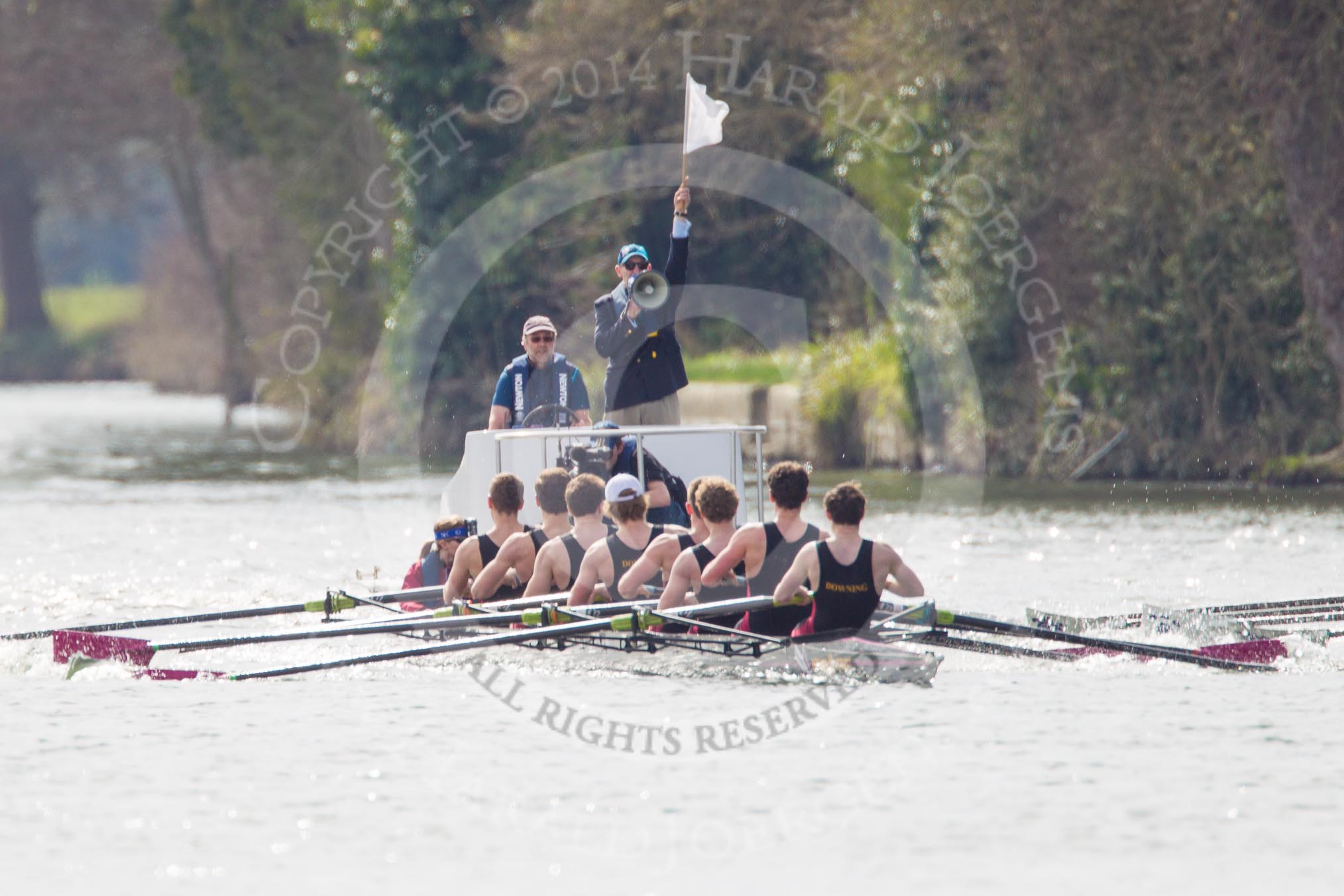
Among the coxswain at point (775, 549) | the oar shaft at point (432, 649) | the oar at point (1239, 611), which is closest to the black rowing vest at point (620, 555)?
the coxswain at point (775, 549)

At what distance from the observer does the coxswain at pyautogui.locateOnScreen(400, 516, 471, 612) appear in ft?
47.2

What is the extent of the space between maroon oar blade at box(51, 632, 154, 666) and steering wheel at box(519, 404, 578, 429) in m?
3.48

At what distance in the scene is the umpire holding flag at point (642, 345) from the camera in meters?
14.7

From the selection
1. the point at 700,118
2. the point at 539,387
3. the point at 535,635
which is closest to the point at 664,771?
the point at 535,635

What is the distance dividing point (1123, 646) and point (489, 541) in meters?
4.33

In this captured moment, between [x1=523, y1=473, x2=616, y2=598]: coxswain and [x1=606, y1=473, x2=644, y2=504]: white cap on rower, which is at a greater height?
[x1=606, y1=473, x2=644, y2=504]: white cap on rower

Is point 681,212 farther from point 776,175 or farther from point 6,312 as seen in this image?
point 6,312

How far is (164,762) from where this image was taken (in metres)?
10.2

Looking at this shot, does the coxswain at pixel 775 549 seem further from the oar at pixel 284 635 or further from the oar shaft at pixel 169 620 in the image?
the oar shaft at pixel 169 620

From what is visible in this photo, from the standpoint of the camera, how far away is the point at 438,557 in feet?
47.9

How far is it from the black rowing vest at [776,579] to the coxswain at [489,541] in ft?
6.73

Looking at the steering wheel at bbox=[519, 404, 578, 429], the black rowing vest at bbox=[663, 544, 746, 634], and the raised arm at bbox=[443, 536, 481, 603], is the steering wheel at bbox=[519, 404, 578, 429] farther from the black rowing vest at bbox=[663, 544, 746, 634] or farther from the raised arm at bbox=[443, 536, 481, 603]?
the black rowing vest at bbox=[663, 544, 746, 634]

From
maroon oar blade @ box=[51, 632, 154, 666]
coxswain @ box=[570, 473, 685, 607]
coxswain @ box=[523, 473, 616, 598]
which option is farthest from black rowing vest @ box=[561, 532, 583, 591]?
maroon oar blade @ box=[51, 632, 154, 666]

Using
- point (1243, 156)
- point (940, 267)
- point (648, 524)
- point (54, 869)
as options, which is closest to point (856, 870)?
point (54, 869)
